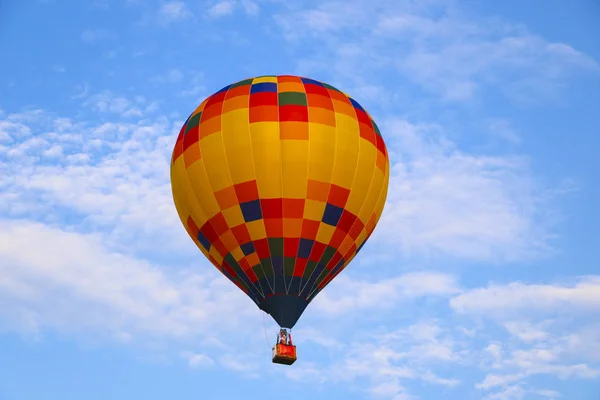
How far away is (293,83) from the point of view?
32.0 m

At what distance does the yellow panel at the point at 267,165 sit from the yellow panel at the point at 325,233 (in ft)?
5.13

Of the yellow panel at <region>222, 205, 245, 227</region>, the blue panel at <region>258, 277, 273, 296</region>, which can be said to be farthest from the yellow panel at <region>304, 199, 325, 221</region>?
the blue panel at <region>258, 277, 273, 296</region>

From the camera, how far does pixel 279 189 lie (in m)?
30.2

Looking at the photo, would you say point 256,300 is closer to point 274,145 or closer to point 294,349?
point 294,349

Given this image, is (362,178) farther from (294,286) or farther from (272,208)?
(294,286)

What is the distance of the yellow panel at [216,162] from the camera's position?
3041 cm

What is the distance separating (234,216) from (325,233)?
2655 millimetres

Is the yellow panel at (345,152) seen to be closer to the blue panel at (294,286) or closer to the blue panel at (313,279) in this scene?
the blue panel at (313,279)

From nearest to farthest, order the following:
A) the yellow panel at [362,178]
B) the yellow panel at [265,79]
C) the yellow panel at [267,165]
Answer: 1. the yellow panel at [267,165]
2. the yellow panel at [362,178]
3. the yellow panel at [265,79]

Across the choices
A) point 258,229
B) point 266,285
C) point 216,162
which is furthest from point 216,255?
point 216,162

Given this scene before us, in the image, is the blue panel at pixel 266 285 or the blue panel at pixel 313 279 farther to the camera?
the blue panel at pixel 313 279

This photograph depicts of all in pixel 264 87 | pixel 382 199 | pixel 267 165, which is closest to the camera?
pixel 267 165

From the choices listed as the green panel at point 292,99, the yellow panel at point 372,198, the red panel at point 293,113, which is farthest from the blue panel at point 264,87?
the yellow panel at point 372,198

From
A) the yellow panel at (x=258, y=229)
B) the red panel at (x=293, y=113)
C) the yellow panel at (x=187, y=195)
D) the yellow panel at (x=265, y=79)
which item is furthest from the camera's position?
the yellow panel at (x=265, y=79)
